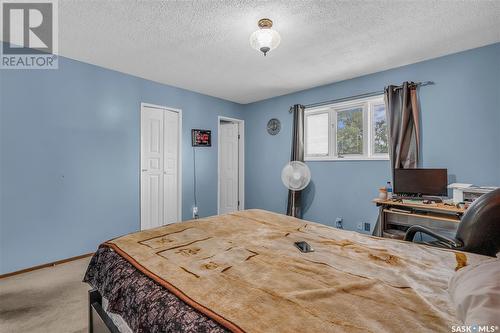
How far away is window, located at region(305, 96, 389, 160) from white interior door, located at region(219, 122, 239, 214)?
1692mm

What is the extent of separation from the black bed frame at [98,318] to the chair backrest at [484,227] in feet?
6.92

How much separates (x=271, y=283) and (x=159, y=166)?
11.1ft

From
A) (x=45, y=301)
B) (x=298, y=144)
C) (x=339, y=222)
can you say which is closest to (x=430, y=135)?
(x=339, y=222)

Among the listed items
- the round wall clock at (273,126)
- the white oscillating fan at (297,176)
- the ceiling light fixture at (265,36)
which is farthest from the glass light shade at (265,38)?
the round wall clock at (273,126)

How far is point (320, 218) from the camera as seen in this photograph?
13.1ft

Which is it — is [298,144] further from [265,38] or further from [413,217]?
[265,38]

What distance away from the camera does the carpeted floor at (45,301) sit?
69.9 inches

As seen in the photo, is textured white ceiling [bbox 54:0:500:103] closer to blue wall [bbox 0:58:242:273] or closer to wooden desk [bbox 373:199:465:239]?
blue wall [bbox 0:58:242:273]

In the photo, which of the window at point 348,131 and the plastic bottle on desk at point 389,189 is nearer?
the plastic bottle on desk at point 389,189

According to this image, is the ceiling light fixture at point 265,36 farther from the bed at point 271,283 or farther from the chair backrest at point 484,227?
the chair backrest at point 484,227

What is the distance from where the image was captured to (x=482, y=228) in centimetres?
140

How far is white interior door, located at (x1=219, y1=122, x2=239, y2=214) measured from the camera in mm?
5230

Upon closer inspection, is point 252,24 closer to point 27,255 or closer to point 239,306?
point 239,306

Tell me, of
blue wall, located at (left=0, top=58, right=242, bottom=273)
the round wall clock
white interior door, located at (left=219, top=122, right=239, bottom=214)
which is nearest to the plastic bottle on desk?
the round wall clock
